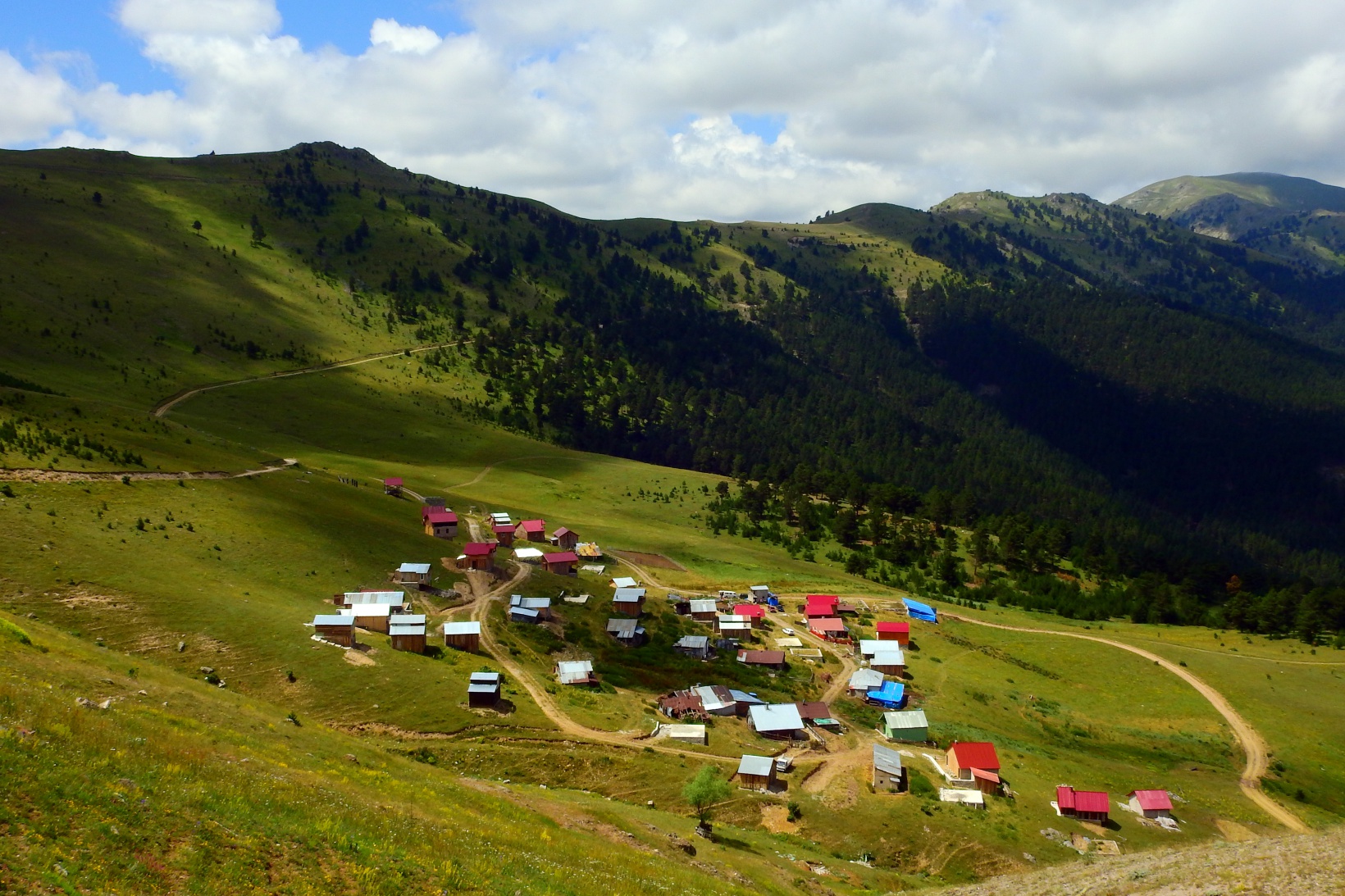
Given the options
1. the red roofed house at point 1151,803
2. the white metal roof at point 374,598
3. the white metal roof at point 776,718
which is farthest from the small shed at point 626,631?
the red roofed house at point 1151,803

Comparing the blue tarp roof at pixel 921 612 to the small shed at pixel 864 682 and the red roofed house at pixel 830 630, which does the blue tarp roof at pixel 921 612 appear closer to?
the red roofed house at pixel 830 630

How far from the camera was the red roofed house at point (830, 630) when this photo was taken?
83375 mm

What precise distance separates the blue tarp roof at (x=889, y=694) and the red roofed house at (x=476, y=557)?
134 ft

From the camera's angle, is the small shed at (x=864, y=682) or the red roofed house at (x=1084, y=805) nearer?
the red roofed house at (x=1084, y=805)

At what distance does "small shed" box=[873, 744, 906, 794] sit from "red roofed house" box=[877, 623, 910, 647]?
29730mm

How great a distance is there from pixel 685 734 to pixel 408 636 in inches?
896

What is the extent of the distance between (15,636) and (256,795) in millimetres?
19976

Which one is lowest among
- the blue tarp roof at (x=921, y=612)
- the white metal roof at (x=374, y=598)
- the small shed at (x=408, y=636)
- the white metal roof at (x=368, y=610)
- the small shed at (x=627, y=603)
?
the blue tarp roof at (x=921, y=612)

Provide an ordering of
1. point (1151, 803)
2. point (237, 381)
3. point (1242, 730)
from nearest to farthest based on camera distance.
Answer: point (1151, 803), point (1242, 730), point (237, 381)

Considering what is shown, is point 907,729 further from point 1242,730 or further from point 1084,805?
point 1242,730

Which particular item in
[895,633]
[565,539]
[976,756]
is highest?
[565,539]

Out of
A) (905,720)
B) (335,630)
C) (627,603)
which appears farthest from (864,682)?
(335,630)

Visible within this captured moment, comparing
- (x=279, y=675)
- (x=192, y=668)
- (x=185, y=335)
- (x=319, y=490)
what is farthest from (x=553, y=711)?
(x=185, y=335)

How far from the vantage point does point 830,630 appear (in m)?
83.8
